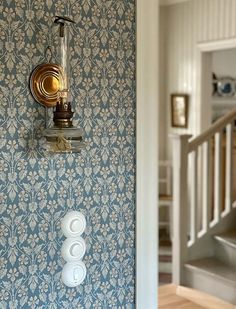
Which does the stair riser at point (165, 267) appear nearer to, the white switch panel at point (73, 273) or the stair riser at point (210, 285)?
the stair riser at point (210, 285)

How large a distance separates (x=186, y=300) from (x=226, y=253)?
1.87 feet

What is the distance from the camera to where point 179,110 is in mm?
5969

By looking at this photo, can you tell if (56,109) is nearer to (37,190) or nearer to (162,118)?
(37,190)

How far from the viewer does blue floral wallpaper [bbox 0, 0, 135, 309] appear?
1.95 meters

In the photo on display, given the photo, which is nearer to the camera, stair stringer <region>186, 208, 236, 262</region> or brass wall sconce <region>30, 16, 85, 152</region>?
brass wall sconce <region>30, 16, 85, 152</region>

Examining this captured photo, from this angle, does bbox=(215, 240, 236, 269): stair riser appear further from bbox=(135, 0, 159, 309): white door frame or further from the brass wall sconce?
the brass wall sconce

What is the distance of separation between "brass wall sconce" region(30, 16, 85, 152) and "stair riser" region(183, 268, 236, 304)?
233 cm

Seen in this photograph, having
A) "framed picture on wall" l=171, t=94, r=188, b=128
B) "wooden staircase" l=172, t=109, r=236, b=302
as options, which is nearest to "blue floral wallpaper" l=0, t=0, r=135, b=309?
"wooden staircase" l=172, t=109, r=236, b=302

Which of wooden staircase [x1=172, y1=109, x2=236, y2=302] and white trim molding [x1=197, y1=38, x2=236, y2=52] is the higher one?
white trim molding [x1=197, y1=38, x2=236, y2=52]

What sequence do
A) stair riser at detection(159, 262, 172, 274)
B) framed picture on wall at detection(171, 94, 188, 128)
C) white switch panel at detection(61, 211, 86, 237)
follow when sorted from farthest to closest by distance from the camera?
framed picture on wall at detection(171, 94, 188, 128), stair riser at detection(159, 262, 172, 274), white switch panel at detection(61, 211, 86, 237)

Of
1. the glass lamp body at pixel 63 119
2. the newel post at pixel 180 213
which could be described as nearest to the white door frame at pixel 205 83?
the newel post at pixel 180 213

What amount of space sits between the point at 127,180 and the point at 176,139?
197 centimetres

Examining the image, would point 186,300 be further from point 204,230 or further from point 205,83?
point 205,83

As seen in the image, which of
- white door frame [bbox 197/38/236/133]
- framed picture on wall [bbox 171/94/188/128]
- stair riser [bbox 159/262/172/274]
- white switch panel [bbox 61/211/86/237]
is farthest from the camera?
framed picture on wall [bbox 171/94/188/128]
